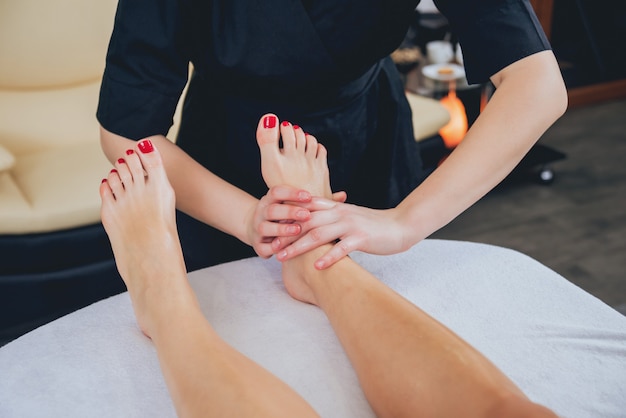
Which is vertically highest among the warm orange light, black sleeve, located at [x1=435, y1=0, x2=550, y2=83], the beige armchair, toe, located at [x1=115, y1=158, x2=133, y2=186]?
black sleeve, located at [x1=435, y1=0, x2=550, y2=83]

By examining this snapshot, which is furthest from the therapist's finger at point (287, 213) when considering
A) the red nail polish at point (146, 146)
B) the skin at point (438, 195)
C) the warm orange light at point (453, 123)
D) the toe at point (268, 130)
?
the warm orange light at point (453, 123)

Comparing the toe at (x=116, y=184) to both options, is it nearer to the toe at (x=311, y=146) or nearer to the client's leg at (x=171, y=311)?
the client's leg at (x=171, y=311)

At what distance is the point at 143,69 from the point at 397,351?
0.62m

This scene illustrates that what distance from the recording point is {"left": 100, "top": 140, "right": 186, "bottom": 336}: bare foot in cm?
101

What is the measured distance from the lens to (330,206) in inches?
41.4

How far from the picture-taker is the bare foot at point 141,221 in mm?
1015

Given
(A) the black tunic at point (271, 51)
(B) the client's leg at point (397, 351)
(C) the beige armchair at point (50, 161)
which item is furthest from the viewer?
(C) the beige armchair at point (50, 161)

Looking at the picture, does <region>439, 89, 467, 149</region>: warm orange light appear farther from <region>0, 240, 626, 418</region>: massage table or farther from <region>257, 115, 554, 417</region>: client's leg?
<region>257, 115, 554, 417</region>: client's leg

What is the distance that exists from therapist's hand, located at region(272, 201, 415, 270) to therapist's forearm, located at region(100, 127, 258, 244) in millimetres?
100

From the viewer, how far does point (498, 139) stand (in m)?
1.05

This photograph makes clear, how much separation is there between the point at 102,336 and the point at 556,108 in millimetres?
870

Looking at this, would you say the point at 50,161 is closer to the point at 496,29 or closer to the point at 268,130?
the point at 268,130

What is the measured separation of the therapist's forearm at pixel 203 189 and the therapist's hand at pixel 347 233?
0.10 m

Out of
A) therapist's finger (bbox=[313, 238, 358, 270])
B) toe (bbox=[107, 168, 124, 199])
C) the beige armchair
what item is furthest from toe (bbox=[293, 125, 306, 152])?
the beige armchair
